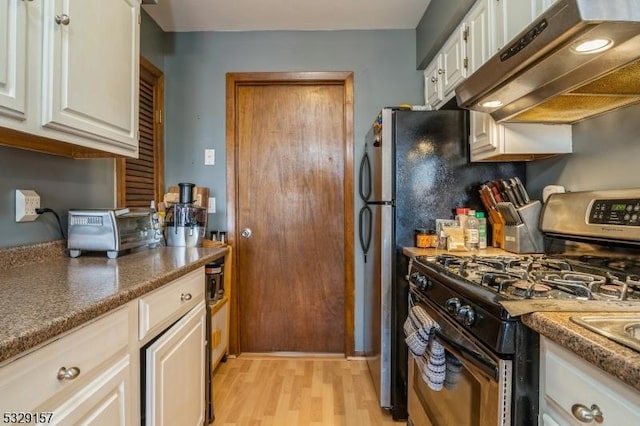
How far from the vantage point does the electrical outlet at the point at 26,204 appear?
1.43m

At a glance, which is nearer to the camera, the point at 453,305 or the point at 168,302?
the point at 453,305

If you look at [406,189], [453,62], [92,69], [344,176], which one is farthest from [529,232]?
[92,69]

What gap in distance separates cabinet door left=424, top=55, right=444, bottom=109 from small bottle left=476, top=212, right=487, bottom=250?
795mm

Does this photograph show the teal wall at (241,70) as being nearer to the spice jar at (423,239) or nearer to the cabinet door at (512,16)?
the spice jar at (423,239)

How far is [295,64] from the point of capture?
274 cm

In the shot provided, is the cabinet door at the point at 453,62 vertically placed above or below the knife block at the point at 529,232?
above

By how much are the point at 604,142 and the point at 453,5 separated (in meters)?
1.03

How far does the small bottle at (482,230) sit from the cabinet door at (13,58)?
6.07 feet

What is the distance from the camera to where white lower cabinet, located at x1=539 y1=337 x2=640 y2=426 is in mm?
622

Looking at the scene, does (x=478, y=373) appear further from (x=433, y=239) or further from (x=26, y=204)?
(x=26, y=204)

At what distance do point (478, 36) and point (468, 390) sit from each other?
1.52 metres

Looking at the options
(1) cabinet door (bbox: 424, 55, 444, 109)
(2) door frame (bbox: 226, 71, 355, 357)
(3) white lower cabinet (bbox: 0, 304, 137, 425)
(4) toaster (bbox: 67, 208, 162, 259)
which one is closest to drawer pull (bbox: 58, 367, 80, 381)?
(3) white lower cabinet (bbox: 0, 304, 137, 425)

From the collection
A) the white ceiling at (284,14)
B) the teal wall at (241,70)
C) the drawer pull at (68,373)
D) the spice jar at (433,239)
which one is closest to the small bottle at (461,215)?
the spice jar at (433,239)

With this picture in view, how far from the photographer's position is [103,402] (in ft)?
2.97
